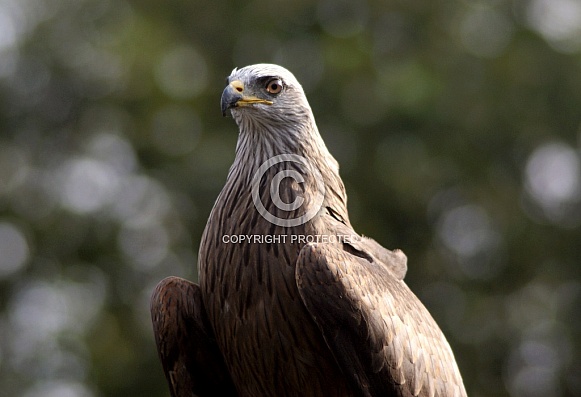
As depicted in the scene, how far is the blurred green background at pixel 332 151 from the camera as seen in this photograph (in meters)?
24.1

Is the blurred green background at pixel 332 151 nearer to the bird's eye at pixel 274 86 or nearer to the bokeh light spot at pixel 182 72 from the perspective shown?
the bokeh light spot at pixel 182 72

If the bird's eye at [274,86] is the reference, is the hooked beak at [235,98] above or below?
below

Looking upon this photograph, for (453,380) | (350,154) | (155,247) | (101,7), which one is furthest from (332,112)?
(453,380)

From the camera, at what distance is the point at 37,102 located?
26766 millimetres

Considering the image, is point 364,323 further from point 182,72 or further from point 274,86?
point 182,72

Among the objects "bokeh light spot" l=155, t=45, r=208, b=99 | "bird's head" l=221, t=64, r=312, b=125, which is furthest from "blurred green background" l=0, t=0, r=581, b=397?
"bird's head" l=221, t=64, r=312, b=125

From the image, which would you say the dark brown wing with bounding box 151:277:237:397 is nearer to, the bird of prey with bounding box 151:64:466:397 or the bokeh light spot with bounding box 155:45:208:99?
the bird of prey with bounding box 151:64:466:397

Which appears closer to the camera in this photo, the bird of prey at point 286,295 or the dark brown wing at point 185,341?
the bird of prey at point 286,295

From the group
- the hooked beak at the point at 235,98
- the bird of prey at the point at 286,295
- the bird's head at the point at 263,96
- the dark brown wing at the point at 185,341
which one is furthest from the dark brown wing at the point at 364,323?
the hooked beak at the point at 235,98

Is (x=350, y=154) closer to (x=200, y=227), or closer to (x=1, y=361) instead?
(x=200, y=227)

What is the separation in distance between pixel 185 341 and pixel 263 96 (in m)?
1.82

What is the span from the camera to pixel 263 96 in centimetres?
701

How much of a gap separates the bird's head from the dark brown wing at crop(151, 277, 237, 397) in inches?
51.2

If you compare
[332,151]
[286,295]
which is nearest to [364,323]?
[286,295]
